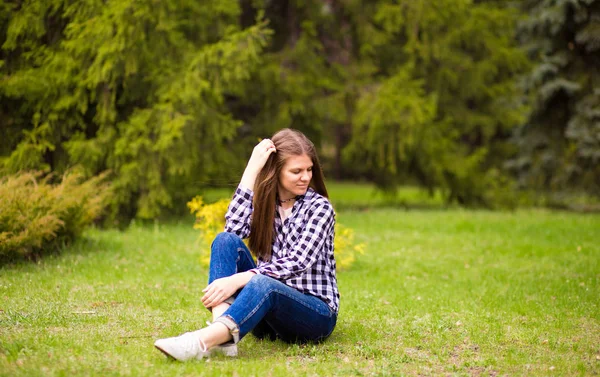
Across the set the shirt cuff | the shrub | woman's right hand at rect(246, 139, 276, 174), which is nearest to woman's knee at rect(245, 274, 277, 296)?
the shirt cuff

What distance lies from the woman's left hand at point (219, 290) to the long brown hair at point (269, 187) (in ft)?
1.87

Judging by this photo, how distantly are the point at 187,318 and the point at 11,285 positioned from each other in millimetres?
2034

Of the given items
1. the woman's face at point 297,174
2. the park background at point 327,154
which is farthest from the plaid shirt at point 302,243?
the park background at point 327,154

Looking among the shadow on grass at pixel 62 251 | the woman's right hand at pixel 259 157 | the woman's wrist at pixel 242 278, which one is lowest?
the shadow on grass at pixel 62 251

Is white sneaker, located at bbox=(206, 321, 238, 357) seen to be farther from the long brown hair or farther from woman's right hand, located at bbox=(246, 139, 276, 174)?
woman's right hand, located at bbox=(246, 139, 276, 174)

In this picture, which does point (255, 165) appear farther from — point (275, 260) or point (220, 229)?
point (220, 229)

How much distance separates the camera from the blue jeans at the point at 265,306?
400cm

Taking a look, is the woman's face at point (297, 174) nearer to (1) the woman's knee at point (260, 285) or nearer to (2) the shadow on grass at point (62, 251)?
(1) the woman's knee at point (260, 285)

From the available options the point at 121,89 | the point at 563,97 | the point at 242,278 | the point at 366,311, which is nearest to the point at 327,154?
the point at 563,97

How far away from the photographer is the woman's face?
179 inches

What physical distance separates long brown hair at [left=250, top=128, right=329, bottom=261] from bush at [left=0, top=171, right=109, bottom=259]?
3496mm

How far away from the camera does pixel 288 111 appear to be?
14570 mm

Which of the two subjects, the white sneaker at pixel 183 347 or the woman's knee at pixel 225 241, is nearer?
the white sneaker at pixel 183 347

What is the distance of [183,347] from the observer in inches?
153
